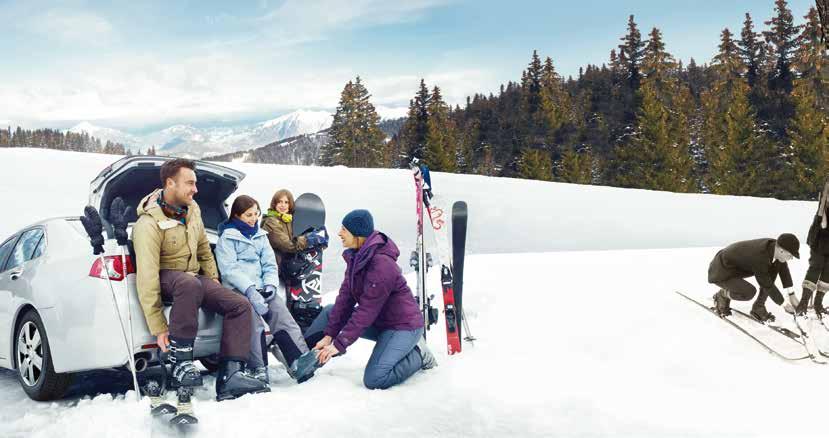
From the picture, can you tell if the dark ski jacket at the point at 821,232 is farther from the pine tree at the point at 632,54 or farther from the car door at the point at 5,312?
the pine tree at the point at 632,54

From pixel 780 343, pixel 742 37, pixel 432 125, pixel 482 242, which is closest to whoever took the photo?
Result: pixel 780 343

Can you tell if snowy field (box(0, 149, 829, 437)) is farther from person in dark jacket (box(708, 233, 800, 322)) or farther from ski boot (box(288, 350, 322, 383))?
person in dark jacket (box(708, 233, 800, 322))

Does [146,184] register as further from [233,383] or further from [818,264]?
[818,264]

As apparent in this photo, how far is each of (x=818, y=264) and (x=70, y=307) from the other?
6654mm

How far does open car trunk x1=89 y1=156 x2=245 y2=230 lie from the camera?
481cm

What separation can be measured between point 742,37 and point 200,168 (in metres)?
49.7

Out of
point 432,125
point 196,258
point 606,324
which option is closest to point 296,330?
point 196,258

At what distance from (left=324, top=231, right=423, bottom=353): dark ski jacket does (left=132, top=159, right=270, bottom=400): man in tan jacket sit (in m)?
0.74

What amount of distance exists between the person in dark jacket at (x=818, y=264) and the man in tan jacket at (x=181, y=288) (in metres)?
5.28

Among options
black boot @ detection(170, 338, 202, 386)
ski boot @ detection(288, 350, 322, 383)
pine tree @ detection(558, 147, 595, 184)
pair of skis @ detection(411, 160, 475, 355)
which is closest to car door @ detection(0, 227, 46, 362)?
black boot @ detection(170, 338, 202, 386)

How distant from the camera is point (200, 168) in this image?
17.6ft

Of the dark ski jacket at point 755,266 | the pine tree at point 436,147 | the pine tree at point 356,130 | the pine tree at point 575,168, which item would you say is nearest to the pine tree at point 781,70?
the pine tree at point 575,168

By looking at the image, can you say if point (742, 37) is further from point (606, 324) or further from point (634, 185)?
point (606, 324)

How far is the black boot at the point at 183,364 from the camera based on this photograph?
4.10 metres
